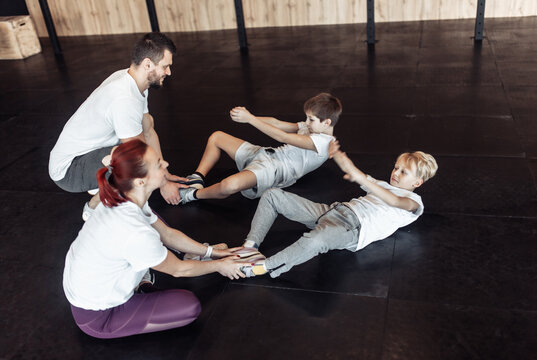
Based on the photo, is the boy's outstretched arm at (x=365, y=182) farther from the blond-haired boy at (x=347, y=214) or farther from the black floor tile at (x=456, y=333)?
the black floor tile at (x=456, y=333)

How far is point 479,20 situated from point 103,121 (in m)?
5.45

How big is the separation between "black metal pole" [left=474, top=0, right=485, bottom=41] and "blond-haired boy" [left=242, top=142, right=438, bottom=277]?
4.62 metres

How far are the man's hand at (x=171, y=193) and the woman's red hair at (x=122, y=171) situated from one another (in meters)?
1.33

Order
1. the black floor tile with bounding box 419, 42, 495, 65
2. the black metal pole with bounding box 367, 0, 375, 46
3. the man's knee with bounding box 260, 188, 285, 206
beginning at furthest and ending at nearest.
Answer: the black metal pole with bounding box 367, 0, 375, 46, the black floor tile with bounding box 419, 42, 495, 65, the man's knee with bounding box 260, 188, 285, 206

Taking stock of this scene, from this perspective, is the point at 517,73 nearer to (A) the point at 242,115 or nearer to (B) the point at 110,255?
(A) the point at 242,115

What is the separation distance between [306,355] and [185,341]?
1.92 feet

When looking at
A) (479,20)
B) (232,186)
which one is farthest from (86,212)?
(479,20)

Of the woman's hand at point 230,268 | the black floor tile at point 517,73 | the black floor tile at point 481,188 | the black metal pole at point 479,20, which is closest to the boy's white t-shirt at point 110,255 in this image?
the woman's hand at point 230,268

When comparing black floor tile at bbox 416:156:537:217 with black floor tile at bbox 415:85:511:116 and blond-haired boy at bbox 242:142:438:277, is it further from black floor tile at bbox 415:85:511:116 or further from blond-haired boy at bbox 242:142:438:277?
black floor tile at bbox 415:85:511:116

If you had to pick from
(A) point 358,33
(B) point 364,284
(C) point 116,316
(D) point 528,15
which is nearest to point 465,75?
(A) point 358,33

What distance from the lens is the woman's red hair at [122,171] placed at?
83.9 inches

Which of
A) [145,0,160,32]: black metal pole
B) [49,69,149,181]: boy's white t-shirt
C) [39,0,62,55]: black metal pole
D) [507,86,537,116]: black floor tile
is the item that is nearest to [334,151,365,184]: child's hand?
[49,69,149,181]: boy's white t-shirt

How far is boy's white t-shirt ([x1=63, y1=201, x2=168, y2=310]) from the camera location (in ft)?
7.09

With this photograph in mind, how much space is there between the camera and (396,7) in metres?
8.20
